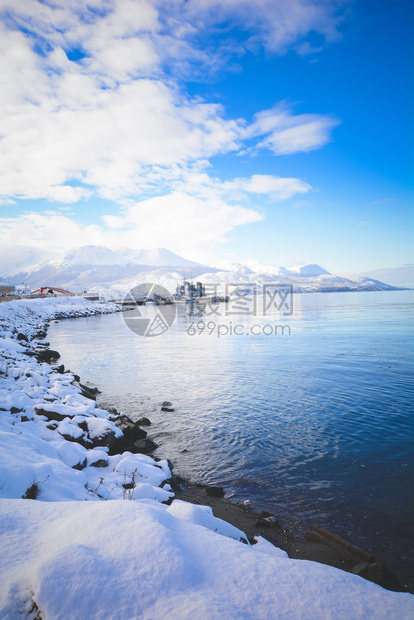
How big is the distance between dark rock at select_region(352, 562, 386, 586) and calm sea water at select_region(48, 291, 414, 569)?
3.82 ft

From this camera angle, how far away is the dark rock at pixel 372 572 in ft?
16.0

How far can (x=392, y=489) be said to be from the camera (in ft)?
26.1

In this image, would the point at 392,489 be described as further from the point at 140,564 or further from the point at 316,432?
the point at 140,564

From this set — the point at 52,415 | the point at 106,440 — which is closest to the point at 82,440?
the point at 106,440

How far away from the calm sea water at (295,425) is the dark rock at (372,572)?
117 cm

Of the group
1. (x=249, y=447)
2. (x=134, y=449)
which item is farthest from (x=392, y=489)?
(x=134, y=449)

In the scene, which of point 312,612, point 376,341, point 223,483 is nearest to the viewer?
point 312,612

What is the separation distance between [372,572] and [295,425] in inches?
287

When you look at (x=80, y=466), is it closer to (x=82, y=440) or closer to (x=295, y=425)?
(x=82, y=440)

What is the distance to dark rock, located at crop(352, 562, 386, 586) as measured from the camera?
192 inches

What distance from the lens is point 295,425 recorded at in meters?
12.2

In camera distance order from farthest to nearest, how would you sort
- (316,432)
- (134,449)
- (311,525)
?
(316,432) < (134,449) < (311,525)

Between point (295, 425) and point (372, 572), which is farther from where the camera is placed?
point (295, 425)

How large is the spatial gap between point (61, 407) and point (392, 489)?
1057cm
